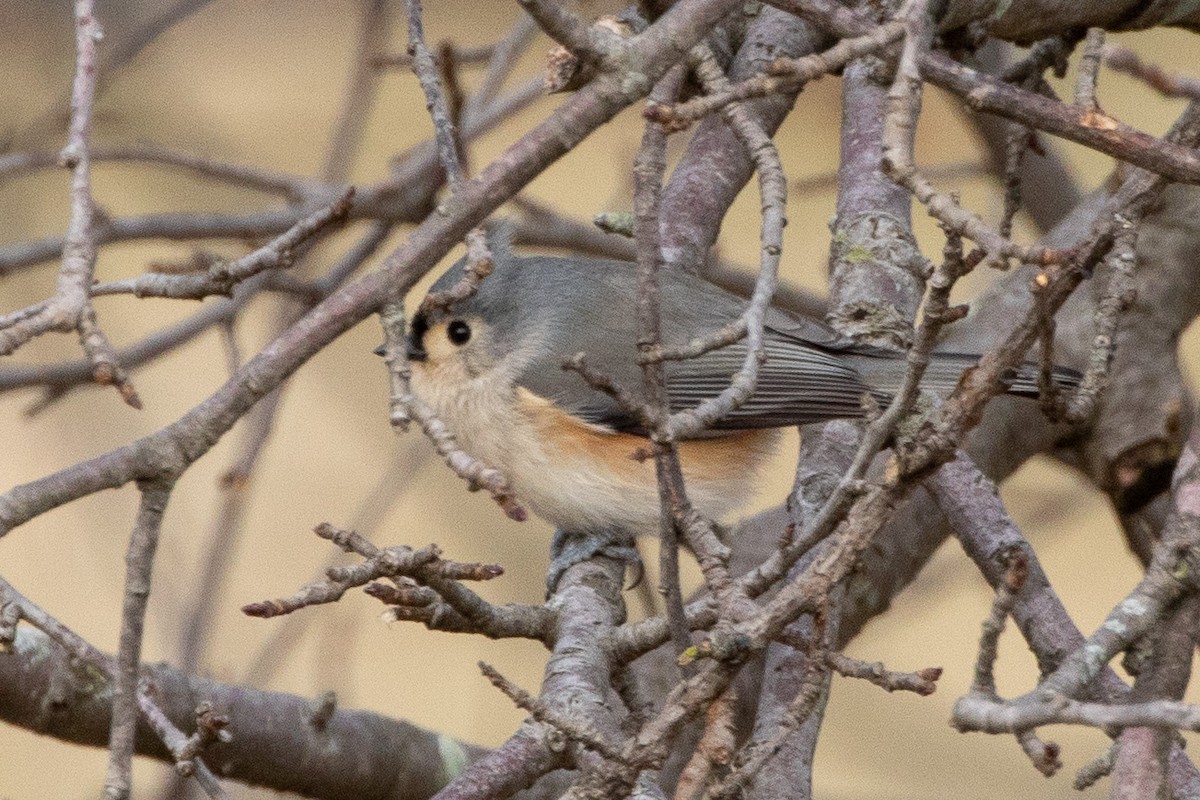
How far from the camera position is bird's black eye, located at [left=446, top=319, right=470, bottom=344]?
2947 mm

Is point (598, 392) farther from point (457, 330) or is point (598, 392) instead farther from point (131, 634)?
point (131, 634)

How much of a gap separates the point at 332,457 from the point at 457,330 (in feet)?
7.30

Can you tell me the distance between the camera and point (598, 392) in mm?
2691

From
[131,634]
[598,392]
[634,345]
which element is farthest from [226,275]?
[634,345]

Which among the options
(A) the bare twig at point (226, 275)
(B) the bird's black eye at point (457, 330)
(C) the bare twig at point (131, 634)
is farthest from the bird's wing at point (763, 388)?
(C) the bare twig at point (131, 634)

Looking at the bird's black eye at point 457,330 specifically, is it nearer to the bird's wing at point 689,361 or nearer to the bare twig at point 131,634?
the bird's wing at point 689,361

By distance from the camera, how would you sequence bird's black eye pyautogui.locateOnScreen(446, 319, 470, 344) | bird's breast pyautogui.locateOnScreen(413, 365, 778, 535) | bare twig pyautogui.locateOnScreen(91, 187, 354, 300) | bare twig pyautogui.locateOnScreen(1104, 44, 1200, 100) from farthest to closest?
bird's black eye pyautogui.locateOnScreen(446, 319, 470, 344), bird's breast pyautogui.locateOnScreen(413, 365, 778, 535), bare twig pyautogui.locateOnScreen(91, 187, 354, 300), bare twig pyautogui.locateOnScreen(1104, 44, 1200, 100)

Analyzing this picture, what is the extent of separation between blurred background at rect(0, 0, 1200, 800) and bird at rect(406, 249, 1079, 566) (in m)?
1.16

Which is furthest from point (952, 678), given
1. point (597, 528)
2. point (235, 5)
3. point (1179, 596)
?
point (235, 5)

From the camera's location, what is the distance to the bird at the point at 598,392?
2.71 m

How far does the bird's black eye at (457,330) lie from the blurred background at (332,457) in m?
1.15

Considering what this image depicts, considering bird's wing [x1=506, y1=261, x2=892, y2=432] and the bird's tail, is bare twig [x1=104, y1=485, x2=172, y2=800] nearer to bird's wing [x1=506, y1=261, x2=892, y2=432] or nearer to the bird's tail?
bird's wing [x1=506, y1=261, x2=892, y2=432]

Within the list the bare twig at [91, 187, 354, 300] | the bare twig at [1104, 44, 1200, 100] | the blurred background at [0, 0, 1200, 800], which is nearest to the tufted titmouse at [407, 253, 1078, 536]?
the bare twig at [91, 187, 354, 300]

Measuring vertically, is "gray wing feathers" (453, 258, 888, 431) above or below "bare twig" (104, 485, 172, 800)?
above
